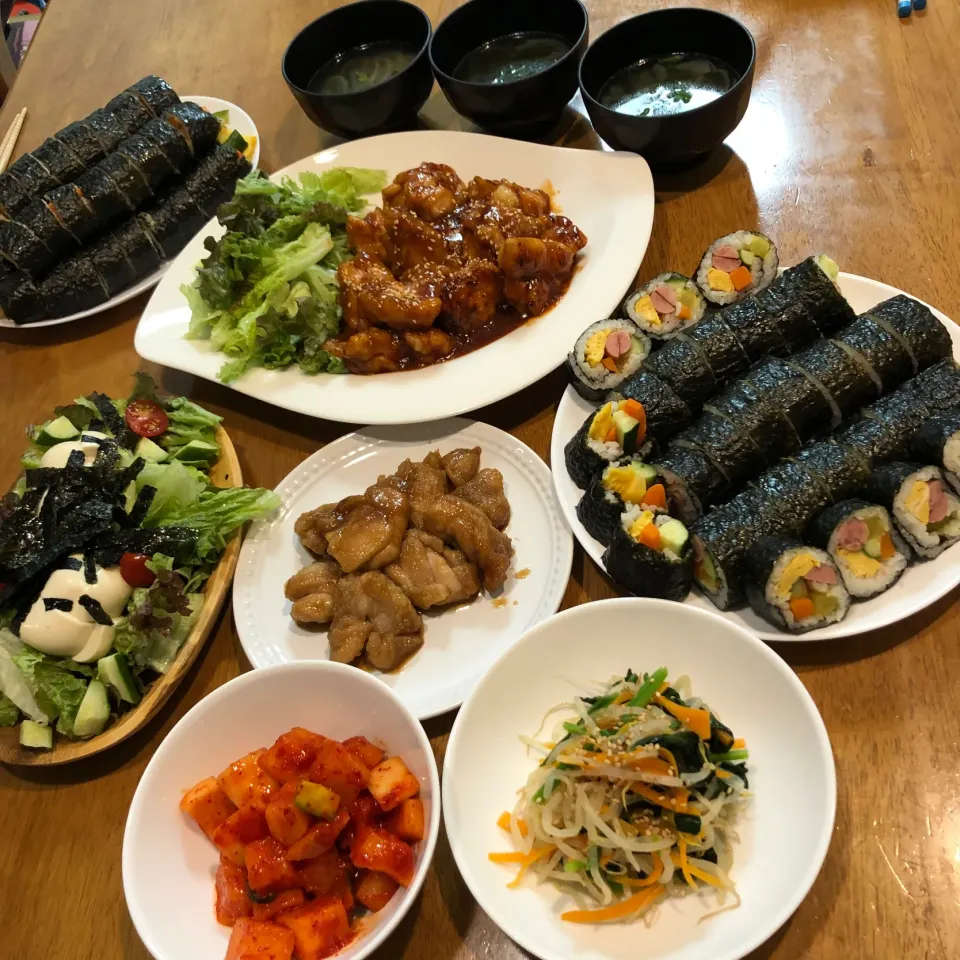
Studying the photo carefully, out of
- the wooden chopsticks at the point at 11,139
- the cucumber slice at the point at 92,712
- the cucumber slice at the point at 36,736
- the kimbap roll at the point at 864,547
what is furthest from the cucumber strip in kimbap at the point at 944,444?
the wooden chopsticks at the point at 11,139

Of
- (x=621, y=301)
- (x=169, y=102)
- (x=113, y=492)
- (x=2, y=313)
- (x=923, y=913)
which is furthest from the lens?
(x=169, y=102)

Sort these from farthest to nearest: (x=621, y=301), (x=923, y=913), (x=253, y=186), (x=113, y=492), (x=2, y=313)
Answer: (x=2, y=313), (x=253, y=186), (x=621, y=301), (x=113, y=492), (x=923, y=913)

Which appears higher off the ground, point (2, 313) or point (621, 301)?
point (2, 313)

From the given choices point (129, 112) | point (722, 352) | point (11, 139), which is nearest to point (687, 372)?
point (722, 352)

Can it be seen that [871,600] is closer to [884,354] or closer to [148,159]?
[884,354]

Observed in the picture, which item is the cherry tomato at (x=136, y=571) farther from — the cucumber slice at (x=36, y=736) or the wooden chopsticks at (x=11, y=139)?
the wooden chopsticks at (x=11, y=139)

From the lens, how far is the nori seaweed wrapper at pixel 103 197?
3.01m

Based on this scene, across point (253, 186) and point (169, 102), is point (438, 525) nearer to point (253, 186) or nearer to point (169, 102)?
point (253, 186)

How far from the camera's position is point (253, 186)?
2.84 metres

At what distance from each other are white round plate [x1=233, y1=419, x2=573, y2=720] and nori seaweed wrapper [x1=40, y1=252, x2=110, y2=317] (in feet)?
4.21

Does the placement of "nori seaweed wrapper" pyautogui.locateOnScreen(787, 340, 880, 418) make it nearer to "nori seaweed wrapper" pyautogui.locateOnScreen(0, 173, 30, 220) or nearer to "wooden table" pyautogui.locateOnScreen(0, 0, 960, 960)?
"wooden table" pyautogui.locateOnScreen(0, 0, 960, 960)

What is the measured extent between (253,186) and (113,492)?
1287 mm

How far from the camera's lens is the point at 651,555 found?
1839 mm

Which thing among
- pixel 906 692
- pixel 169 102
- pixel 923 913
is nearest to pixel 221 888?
pixel 923 913
